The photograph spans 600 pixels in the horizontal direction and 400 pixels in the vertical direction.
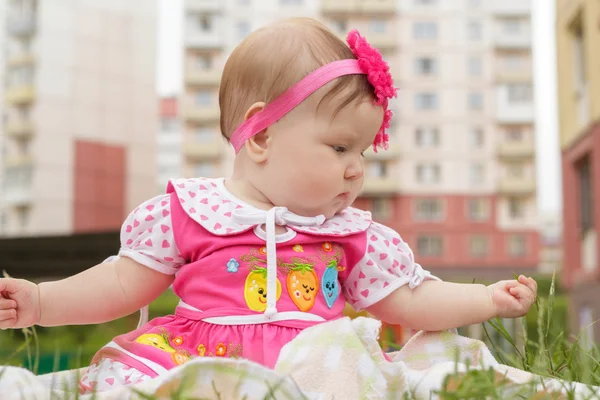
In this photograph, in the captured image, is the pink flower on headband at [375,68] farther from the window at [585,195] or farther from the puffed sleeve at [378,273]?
the window at [585,195]

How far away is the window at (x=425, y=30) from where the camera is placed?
39281 mm

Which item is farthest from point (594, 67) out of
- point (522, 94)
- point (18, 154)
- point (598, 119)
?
point (18, 154)

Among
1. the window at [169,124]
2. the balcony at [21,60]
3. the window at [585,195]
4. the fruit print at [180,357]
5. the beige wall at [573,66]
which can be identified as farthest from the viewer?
the window at [169,124]

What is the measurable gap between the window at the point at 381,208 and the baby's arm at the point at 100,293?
120ft

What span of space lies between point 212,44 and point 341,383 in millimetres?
39071

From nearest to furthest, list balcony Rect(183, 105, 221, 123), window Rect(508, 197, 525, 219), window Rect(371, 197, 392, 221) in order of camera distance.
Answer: window Rect(371, 197, 392, 221), window Rect(508, 197, 525, 219), balcony Rect(183, 105, 221, 123)

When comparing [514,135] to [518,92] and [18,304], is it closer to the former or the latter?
[518,92]

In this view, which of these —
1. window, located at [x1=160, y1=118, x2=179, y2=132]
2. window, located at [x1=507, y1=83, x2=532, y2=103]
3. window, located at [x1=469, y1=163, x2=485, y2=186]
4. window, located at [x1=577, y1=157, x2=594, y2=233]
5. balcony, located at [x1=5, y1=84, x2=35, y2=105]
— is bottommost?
window, located at [x1=577, y1=157, x2=594, y2=233]

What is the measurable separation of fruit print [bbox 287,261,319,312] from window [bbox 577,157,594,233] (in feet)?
37.5

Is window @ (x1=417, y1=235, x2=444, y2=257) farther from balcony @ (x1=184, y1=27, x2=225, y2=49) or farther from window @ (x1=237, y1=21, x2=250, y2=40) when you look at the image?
balcony @ (x1=184, y1=27, x2=225, y2=49)

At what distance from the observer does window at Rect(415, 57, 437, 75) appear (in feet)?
127

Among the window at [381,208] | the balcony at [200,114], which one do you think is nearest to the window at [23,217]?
the balcony at [200,114]

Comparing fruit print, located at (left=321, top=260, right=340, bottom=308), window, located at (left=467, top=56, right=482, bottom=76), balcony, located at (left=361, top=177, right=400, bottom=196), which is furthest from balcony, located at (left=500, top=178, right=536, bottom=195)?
fruit print, located at (left=321, top=260, right=340, bottom=308)

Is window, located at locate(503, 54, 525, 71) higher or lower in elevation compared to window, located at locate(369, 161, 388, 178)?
higher
